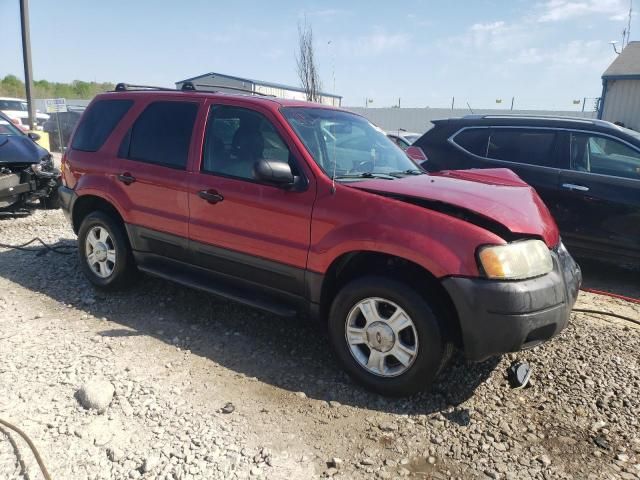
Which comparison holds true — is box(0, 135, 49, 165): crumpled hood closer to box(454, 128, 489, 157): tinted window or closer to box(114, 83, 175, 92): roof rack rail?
box(114, 83, 175, 92): roof rack rail

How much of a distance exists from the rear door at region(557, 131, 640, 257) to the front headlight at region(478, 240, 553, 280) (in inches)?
111

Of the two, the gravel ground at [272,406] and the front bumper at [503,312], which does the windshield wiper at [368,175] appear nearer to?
the front bumper at [503,312]

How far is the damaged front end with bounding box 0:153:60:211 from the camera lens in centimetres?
722

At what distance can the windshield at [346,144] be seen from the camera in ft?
11.9

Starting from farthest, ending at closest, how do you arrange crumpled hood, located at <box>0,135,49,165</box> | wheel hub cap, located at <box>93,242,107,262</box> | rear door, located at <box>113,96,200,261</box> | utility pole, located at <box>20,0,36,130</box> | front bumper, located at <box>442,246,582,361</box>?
1. utility pole, located at <box>20,0,36,130</box>
2. crumpled hood, located at <box>0,135,49,165</box>
3. wheel hub cap, located at <box>93,242,107,262</box>
4. rear door, located at <box>113,96,200,261</box>
5. front bumper, located at <box>442,246,582,361</box>

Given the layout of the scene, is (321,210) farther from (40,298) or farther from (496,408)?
(40,298)

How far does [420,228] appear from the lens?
2965mm

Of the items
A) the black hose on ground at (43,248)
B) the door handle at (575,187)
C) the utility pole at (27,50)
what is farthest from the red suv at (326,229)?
the utility pole at (27,50)

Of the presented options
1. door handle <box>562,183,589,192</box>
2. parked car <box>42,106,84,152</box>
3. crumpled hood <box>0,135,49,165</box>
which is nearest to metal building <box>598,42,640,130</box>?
door handle <box>562,183,589,192</box>

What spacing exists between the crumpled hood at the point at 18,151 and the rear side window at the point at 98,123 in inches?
123

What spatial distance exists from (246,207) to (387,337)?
54.5 inches

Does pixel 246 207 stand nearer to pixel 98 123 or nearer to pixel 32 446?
pixel 32 446

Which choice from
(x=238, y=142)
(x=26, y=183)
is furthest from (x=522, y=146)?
(x=26, y=183)

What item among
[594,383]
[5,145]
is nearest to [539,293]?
[594,383]
